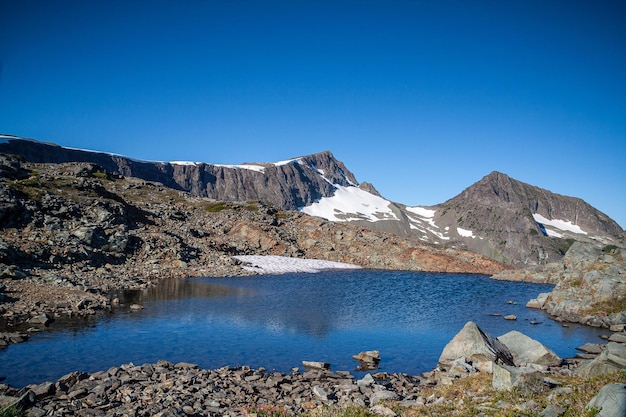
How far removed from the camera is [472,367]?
68.4ft

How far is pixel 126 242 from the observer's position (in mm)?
59500

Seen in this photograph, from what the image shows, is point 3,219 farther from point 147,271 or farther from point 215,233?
point 215,233

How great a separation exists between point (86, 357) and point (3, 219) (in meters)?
42.1

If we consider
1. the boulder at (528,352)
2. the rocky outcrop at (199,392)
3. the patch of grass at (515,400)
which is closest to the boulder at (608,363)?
the patch of grass at (515,400)

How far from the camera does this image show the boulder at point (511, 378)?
550 inches

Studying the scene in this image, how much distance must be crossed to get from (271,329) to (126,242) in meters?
38.1

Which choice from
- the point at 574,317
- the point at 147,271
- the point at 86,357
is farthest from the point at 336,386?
the point at 147,271

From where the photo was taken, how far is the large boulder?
2280 cm

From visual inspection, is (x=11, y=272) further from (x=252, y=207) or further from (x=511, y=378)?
(x=252, y=207)

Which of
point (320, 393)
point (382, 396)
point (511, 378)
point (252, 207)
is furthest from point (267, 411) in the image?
point (252, 207)

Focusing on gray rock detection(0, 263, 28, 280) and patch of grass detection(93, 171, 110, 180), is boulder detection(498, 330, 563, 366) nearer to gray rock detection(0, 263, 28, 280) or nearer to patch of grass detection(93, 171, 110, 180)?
gray rock detection(0, 263, 28, 280)

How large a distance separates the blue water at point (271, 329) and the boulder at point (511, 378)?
8532 millimetres

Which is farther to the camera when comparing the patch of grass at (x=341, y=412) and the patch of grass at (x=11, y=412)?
the patch of grass at (x=341, y=412)

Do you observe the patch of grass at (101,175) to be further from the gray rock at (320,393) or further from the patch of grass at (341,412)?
the patch of grass at (341,412)
